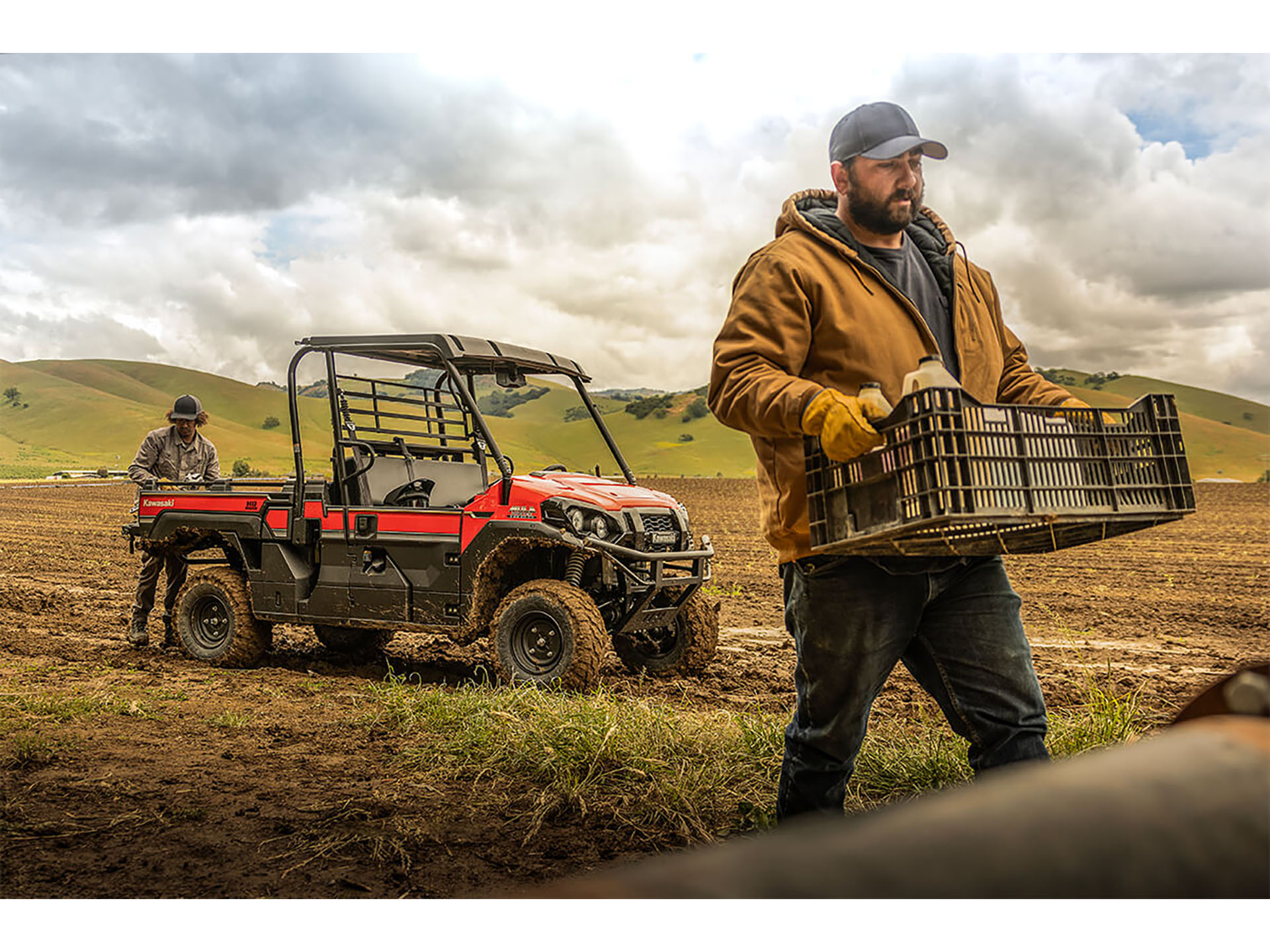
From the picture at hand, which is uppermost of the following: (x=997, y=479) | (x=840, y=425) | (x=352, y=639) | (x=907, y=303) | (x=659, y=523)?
(x=907, y=303)

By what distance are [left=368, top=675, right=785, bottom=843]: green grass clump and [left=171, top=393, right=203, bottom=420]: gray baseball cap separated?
4538 millimetres

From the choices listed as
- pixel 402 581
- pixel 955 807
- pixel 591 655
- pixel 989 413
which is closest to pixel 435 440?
pixel 402 581

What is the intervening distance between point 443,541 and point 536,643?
929mm

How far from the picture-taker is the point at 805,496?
2.54m

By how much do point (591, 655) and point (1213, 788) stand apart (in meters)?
5.21

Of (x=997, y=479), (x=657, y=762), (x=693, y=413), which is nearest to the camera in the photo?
(x=997, y=479)

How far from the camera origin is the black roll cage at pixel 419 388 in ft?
21.5

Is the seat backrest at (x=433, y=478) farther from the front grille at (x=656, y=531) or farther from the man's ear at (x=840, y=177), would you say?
the man's ear at (x=840, y=177)

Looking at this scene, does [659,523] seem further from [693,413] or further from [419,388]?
[693,413]

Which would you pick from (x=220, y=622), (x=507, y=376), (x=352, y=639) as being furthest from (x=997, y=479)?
(x=220, y=622)

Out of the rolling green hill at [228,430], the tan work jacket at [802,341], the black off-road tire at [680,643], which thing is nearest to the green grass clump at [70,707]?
the black off-road tire at [680,643]

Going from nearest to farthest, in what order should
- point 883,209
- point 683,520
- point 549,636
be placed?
point 883,209 < point 549,636 < point 683,520

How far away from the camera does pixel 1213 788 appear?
0.72 m

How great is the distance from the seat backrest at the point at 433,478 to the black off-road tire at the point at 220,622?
4.76 feet
